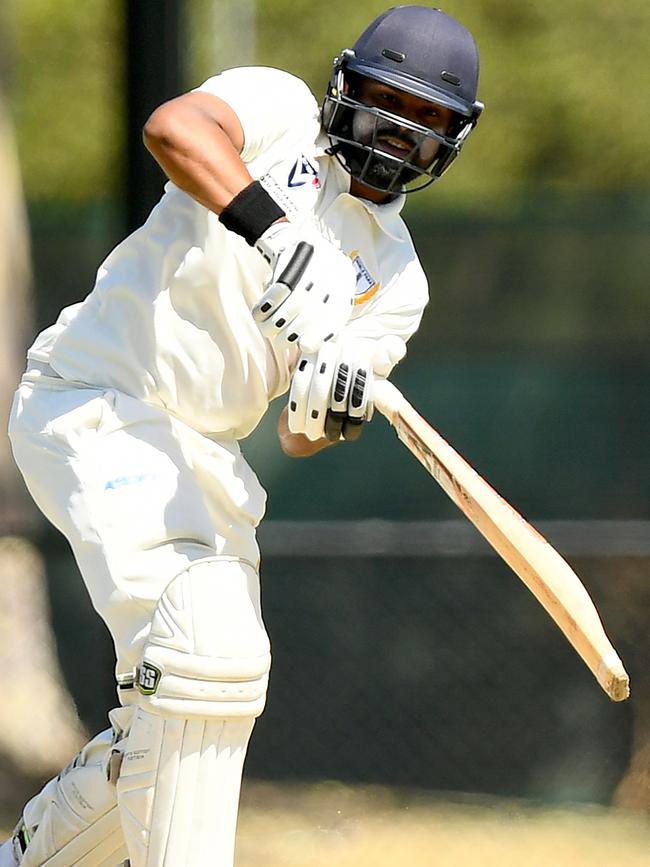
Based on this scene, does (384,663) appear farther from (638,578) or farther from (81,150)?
(81,150)

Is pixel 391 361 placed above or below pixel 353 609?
above

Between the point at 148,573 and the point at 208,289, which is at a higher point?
the point at 208,289

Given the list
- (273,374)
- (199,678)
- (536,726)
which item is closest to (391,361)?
(273,374)

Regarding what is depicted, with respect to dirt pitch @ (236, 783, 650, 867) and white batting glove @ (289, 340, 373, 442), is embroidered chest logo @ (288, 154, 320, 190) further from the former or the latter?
dirt pitch @ (236, 783, 650, 867)

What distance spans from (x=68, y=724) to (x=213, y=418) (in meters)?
1.64

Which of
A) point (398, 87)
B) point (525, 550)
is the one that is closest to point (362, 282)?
point (398, 87)

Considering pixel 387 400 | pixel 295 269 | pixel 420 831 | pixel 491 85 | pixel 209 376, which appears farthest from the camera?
pixel 491 85

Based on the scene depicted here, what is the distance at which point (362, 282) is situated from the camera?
8.00ft

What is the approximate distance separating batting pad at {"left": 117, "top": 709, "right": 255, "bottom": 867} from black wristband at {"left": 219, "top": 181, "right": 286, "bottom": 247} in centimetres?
70

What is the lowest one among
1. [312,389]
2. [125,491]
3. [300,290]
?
[125,491]

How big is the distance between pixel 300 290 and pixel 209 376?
0.36 m

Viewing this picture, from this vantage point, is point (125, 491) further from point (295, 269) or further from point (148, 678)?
point (295, 269)

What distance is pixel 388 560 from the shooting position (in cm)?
375

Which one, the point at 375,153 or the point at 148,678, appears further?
the point at 375,153
